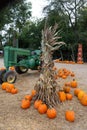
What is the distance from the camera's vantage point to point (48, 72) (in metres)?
3.06

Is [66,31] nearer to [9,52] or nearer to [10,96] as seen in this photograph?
[9,52]

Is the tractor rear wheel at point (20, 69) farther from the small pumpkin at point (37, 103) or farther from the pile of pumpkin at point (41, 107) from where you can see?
the small pumpkin at point (37, 103)

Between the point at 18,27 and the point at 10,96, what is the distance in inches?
882

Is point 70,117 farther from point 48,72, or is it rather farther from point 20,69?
point 20,69

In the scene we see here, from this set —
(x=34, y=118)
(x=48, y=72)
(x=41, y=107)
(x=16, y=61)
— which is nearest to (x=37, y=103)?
(x=41, y=107)

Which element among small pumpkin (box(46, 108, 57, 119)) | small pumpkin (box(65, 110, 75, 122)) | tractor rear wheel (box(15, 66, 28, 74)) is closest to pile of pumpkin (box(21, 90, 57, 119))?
small pumpkin (box(46, 108, 57, 119))

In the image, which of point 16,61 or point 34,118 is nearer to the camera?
point 34,118

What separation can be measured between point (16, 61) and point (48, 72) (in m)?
2.81

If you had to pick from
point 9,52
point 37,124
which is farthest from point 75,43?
point 37,124

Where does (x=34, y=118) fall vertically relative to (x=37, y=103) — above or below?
below

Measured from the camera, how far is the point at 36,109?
2996mm

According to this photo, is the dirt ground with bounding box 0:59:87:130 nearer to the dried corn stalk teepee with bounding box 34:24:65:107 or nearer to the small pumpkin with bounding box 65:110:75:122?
the small pumpkin with bounding box 65:110:75:122

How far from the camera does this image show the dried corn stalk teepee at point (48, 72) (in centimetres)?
303

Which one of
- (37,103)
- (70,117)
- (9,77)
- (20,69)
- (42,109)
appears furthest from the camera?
(20,69)
